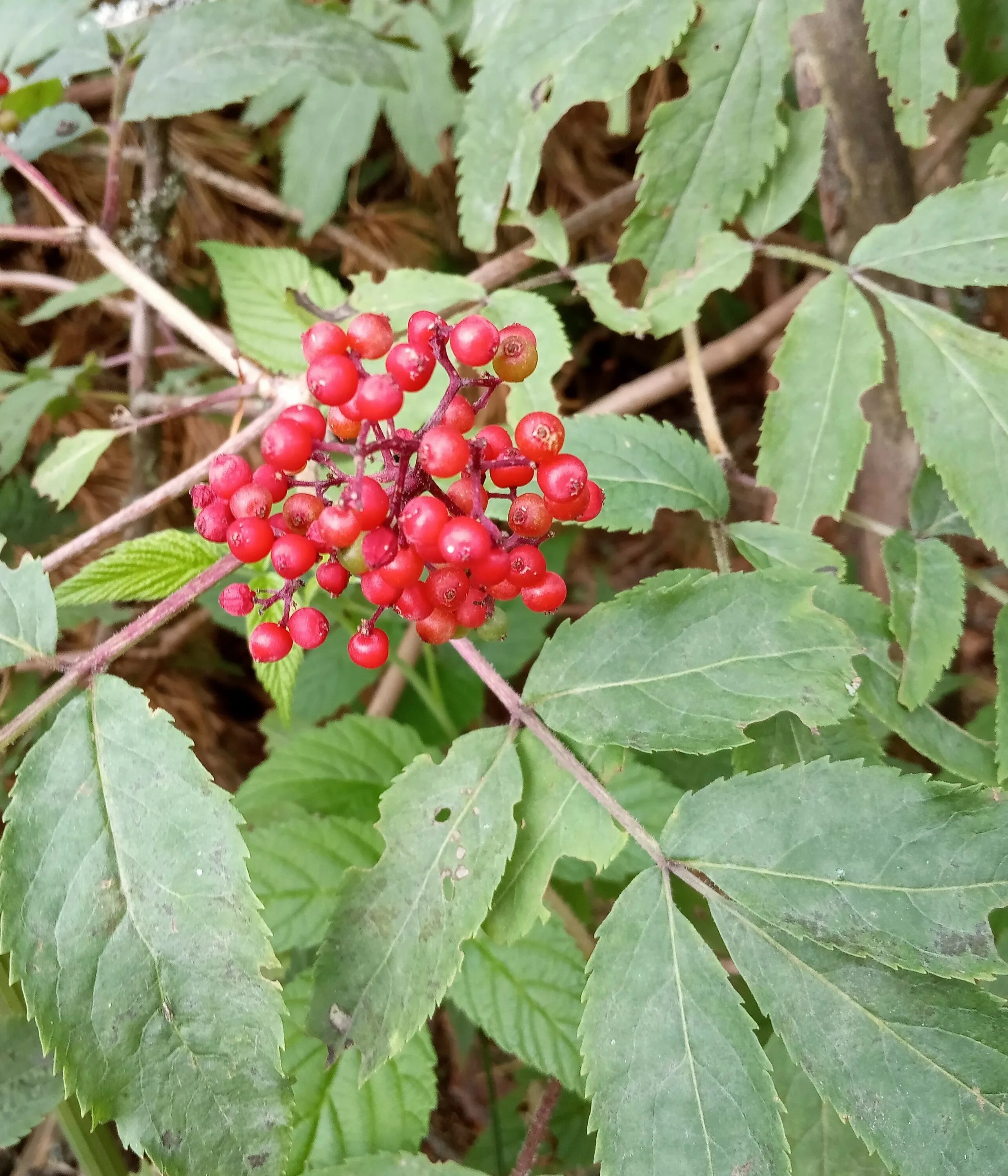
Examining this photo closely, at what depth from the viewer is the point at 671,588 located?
3.13 ft

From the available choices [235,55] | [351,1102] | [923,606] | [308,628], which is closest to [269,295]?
[235,55]

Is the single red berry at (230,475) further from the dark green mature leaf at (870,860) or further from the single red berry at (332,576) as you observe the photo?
the dark green mature leaf at (870,860)

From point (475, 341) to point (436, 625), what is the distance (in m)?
0.31

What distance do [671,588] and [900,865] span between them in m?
0.36

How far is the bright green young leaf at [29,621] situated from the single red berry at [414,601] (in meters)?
0.41

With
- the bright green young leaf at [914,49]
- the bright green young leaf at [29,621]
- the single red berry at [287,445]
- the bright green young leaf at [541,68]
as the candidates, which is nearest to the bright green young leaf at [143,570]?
the bright green young leaf at [29,621]

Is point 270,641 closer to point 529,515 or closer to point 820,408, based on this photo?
point 529,515

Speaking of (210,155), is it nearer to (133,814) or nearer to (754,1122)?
(133,814)

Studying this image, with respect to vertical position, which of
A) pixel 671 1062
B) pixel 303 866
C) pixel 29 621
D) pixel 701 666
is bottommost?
pixel 303 866

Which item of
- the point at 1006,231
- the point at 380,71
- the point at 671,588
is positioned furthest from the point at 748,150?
the point at 671,588

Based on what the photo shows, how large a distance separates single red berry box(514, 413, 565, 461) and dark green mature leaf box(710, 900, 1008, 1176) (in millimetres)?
564

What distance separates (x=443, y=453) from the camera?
79 cm

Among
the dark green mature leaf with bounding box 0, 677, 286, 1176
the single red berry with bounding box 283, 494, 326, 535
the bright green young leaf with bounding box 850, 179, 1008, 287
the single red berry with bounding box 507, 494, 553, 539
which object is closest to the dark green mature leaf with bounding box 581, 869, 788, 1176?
the dark green mature leaf with bounding box 0, 677, 286, 1176

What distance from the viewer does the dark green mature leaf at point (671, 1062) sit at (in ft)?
2.63
